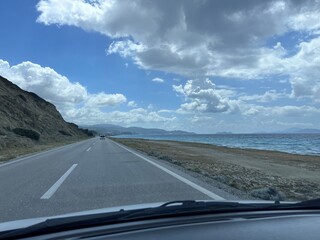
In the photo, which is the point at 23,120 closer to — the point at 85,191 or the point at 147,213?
the point at 85,191

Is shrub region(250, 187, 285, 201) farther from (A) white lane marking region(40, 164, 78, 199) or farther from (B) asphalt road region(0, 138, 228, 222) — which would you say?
(A) white lane marking region(40, 164, 78, 199)

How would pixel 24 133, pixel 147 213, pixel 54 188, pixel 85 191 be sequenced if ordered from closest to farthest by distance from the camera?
pixel 147 213 → pixel 85 191 → pixel 54 188 → pixel 24 133

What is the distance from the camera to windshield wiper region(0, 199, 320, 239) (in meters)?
3.18

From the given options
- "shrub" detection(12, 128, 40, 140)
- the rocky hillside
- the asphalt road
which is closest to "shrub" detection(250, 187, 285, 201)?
the asphalt road

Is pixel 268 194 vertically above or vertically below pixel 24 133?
below

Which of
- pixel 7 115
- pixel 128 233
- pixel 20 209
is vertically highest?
pixel 7 115

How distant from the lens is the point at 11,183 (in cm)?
1253

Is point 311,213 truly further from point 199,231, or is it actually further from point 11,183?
point 11,183

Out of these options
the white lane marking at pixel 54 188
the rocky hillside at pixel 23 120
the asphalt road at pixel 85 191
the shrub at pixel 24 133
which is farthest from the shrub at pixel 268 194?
the shrub at pixel 24 133

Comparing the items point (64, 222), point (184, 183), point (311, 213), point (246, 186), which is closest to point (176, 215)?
point (64, 222)

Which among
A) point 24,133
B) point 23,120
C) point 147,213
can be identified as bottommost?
point 147,213

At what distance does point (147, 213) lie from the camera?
3.63 metres

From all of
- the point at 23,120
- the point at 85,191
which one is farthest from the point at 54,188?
the point at 23,120

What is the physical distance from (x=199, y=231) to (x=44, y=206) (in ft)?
20.0
